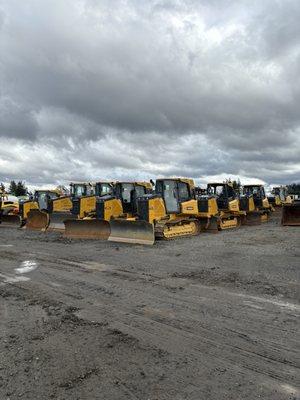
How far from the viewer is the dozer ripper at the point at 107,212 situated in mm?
15930

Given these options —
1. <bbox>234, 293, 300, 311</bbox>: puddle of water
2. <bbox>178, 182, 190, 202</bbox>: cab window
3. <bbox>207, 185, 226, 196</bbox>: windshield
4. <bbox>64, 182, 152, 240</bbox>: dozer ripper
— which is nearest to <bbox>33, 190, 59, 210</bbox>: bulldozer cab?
<bbox>64, 182, 152, 240</bbox>: dozer ripper

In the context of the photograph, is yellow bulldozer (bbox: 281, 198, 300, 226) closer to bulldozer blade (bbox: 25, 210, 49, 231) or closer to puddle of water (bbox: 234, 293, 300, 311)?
bulldozer blade (bbox: 25, 210, 49, 231)

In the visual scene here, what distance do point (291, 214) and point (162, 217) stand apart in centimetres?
799

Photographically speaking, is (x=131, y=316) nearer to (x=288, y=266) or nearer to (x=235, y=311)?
(x=235, y=311)

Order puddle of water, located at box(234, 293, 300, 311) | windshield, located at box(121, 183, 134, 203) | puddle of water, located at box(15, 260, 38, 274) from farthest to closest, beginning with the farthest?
windshield, located at box(121, 183, 134, 203), puddle of water, located at box(15, 260, 38, 274), puddle of water, located at box(234, 293, 300, 311)

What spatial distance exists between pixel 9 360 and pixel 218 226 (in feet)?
49.9

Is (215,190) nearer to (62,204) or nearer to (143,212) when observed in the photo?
(143,212)

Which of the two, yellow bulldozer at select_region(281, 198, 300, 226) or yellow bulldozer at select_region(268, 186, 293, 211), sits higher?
yellow bulldozer at select_region(268, 186, 293, 211)

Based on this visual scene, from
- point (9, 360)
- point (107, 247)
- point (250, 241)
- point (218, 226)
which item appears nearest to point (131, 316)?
point (9, 360)

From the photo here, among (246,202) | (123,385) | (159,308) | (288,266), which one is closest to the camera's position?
(123,385)

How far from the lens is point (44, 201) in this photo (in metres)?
24.7

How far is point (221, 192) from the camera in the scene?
71.8 ft

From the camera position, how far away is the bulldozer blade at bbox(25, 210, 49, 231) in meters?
20.3

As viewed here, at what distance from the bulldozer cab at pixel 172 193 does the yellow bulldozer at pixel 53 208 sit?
542cm
